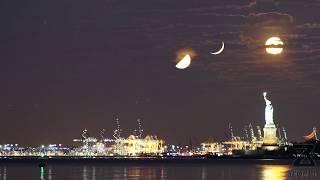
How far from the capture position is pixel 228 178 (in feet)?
399

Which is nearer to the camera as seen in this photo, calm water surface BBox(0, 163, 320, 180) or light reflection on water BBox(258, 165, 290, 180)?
light reflection on water BBox(258, 165, 290, 180)

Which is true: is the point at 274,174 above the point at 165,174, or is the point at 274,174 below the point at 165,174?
below

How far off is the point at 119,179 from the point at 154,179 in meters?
5.58

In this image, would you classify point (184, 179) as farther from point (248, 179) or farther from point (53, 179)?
point (53, 179)

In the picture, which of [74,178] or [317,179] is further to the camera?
[74,178]

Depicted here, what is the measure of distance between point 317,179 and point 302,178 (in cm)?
448

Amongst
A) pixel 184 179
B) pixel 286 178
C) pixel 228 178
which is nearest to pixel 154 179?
pixel 184 179

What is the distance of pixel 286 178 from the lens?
11794cm

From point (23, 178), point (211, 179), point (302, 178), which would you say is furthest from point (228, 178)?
point (23, 178)

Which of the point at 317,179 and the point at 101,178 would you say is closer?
the point at 317,179

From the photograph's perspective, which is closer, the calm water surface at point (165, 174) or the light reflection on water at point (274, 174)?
the light reflection on water at point (274, 174)

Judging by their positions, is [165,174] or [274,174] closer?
[274,174]

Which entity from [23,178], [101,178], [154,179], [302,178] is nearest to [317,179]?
[302,178]

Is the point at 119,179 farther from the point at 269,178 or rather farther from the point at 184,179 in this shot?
the point at 269,178
